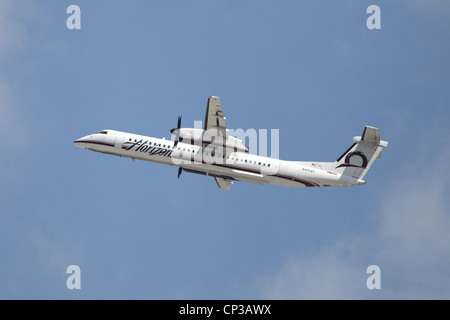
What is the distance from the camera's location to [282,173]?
1593 inches

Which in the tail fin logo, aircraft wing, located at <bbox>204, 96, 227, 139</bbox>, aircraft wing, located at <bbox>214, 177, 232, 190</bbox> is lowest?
aircraft wing, located at <bbox>214, 177, 232, 190</bbox>

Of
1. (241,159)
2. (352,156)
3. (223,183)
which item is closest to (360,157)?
(352,156)

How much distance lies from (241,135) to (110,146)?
8.11 m

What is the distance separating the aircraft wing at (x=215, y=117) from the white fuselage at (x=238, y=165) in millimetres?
1529

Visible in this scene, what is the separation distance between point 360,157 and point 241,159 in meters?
7.22

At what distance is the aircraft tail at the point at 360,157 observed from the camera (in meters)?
40.7

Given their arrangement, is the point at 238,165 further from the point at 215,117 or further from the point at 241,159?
the point at 215,117

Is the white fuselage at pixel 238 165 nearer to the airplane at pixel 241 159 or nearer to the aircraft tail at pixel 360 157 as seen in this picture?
the airplane at pixel 241 159

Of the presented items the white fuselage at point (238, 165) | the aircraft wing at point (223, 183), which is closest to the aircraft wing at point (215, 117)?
the white fuselage at point (238, 165)

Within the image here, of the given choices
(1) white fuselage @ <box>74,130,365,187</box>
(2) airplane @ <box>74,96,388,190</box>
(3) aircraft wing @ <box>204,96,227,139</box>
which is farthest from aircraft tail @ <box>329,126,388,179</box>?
(3) aircraft wing @ <box>204,96,227,139</box>

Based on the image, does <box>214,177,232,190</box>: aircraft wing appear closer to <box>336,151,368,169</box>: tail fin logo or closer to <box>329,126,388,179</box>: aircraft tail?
<box>329,126,388,179</box>: aircraft tail

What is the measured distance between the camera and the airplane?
40344mm
